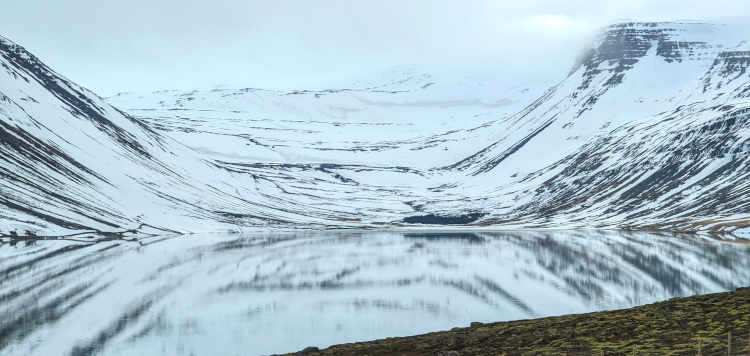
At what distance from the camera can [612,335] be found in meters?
34.2

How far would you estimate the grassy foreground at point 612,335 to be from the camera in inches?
1171

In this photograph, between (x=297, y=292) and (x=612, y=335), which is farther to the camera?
(x=297, y=292)

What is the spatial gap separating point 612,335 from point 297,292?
41725 millimetres

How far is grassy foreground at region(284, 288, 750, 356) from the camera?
29.8m

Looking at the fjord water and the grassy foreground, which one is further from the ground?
the fjord water

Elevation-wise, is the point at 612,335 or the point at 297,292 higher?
the point at 297,292

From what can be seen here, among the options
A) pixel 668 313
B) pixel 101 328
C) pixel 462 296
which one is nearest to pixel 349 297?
pixel 462 296

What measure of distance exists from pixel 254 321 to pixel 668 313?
28975 millimetres

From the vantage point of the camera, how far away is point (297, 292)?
7162 cm

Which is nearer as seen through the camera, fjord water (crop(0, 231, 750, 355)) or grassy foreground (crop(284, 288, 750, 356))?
grassy foreground (crop(284, 288, 750, 356))

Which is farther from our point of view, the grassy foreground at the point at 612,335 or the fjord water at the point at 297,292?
the fjord water at the point at 297,292

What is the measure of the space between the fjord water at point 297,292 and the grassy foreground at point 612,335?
8537mm

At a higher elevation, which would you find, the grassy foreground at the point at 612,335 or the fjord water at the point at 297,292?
the fjord water at the point at 297,292

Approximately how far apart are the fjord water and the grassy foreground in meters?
8.54
